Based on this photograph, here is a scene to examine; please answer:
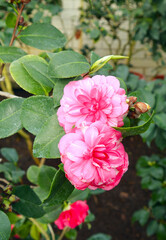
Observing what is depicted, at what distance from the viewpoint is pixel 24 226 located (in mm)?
1267

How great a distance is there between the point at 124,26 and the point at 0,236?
3392 mm

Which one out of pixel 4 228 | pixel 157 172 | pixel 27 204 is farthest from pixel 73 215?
pixel 157 172

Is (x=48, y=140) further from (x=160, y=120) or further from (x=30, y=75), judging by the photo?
(x=160, y=120)

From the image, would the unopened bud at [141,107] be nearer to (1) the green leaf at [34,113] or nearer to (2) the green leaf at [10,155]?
(1) the green leaf at [34,113]

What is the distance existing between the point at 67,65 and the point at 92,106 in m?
0.14

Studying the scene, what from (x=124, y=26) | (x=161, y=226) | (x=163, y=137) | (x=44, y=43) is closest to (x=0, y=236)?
(x=44, y=43)

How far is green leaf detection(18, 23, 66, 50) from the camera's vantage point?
71 centimetres

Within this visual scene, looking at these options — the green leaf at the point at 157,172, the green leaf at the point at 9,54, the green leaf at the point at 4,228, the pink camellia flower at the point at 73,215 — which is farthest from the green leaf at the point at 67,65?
the green leaf at the point at 157,172

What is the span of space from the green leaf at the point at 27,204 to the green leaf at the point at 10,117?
30cm

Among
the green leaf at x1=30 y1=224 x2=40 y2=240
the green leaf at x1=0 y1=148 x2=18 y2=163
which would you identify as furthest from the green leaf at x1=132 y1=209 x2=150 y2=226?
the green leaf at x1=0 y1=148 x2=18 y2=163

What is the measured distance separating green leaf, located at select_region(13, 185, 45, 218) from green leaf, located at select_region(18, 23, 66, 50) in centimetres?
43

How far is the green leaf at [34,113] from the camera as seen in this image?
0.54m

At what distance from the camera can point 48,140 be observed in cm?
50

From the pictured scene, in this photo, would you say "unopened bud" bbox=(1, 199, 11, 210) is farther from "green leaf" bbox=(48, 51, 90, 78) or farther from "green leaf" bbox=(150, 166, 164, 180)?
"green leaf" bbox=(150, 166, 164, 180)
